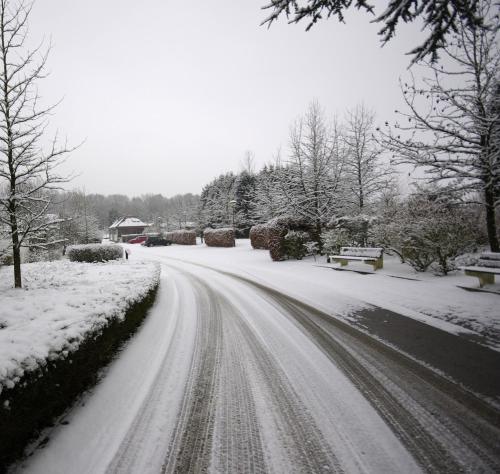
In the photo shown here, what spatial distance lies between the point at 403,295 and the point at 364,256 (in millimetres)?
4351

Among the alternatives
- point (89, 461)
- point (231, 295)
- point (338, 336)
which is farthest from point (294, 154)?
point (89, 461)

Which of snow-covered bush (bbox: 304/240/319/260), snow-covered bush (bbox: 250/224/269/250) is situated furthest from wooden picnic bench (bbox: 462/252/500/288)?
snow-covered bush (bbox: 250/224/269/250)

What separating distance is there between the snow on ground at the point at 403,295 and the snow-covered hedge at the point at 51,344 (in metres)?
4.56

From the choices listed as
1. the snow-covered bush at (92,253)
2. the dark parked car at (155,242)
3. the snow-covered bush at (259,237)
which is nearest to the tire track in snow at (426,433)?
the snow-covered bush at (92,253)

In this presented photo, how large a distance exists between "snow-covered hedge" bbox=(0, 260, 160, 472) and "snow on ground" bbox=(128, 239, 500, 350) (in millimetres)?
4560

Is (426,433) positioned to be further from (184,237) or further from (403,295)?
(184,237)

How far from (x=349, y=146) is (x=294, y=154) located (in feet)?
13.0

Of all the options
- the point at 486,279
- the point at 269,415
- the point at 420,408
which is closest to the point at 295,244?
the point at 486,279

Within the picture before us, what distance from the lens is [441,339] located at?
4535mm

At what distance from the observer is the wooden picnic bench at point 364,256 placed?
10.9 meters

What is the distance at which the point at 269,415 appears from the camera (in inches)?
114

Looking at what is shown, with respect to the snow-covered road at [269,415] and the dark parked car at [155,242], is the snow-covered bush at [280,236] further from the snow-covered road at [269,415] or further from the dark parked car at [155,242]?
the dark parked car at [155,242]

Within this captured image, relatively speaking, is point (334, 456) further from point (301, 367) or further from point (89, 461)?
point (89, 461)

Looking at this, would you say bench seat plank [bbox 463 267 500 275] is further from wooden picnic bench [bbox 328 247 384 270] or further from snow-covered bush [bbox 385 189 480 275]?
wooden picnic bench [bbox 328 247 384 270]
